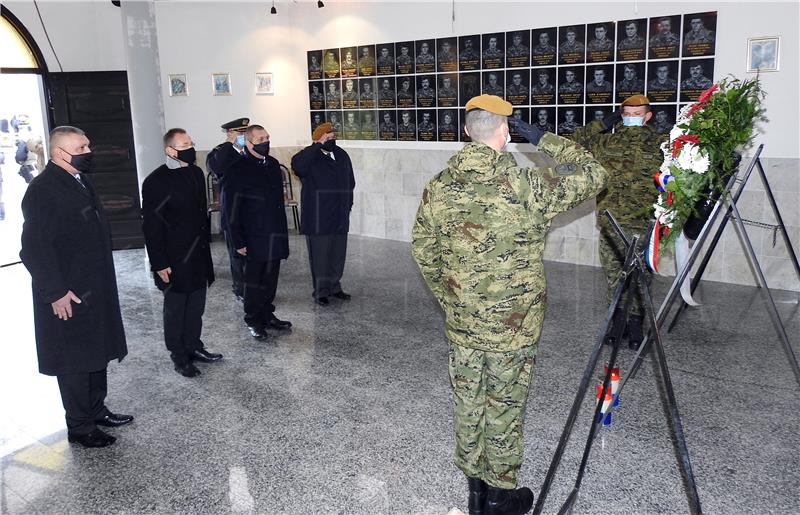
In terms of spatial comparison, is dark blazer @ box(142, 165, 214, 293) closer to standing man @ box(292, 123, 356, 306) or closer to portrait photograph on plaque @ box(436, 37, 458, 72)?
standing man @ box(292, 123, 356, 306)

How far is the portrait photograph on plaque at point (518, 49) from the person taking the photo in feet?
25.6

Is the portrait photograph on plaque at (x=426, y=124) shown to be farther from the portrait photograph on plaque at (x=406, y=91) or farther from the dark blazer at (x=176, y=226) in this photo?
the dark blazer at (x=176, y=226)

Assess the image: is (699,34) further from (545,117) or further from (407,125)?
(407,125)

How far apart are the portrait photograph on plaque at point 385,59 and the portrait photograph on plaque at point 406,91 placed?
0.67 ft

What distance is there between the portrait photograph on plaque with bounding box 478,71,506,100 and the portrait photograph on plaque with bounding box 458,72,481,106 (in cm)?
9

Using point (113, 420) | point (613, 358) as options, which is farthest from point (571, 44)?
point (113, 420)

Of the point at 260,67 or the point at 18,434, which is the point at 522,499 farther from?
the point at 260,67

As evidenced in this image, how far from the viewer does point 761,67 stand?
630cm

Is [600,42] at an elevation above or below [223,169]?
above

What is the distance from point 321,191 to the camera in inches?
248

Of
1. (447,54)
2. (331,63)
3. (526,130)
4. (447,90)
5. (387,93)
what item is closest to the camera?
(526,130)

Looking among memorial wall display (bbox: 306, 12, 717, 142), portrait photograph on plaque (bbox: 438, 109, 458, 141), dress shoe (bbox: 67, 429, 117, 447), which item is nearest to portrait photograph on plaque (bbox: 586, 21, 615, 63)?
memorial wall display (bbox: 306, 12, 717, 142)

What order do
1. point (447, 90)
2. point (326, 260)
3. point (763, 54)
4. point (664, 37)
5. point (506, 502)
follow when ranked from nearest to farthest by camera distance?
point (506, 502)
point (763, 54)
point (326, 260)
point (664, 37)
point (447, 90)

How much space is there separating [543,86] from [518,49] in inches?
21.3
